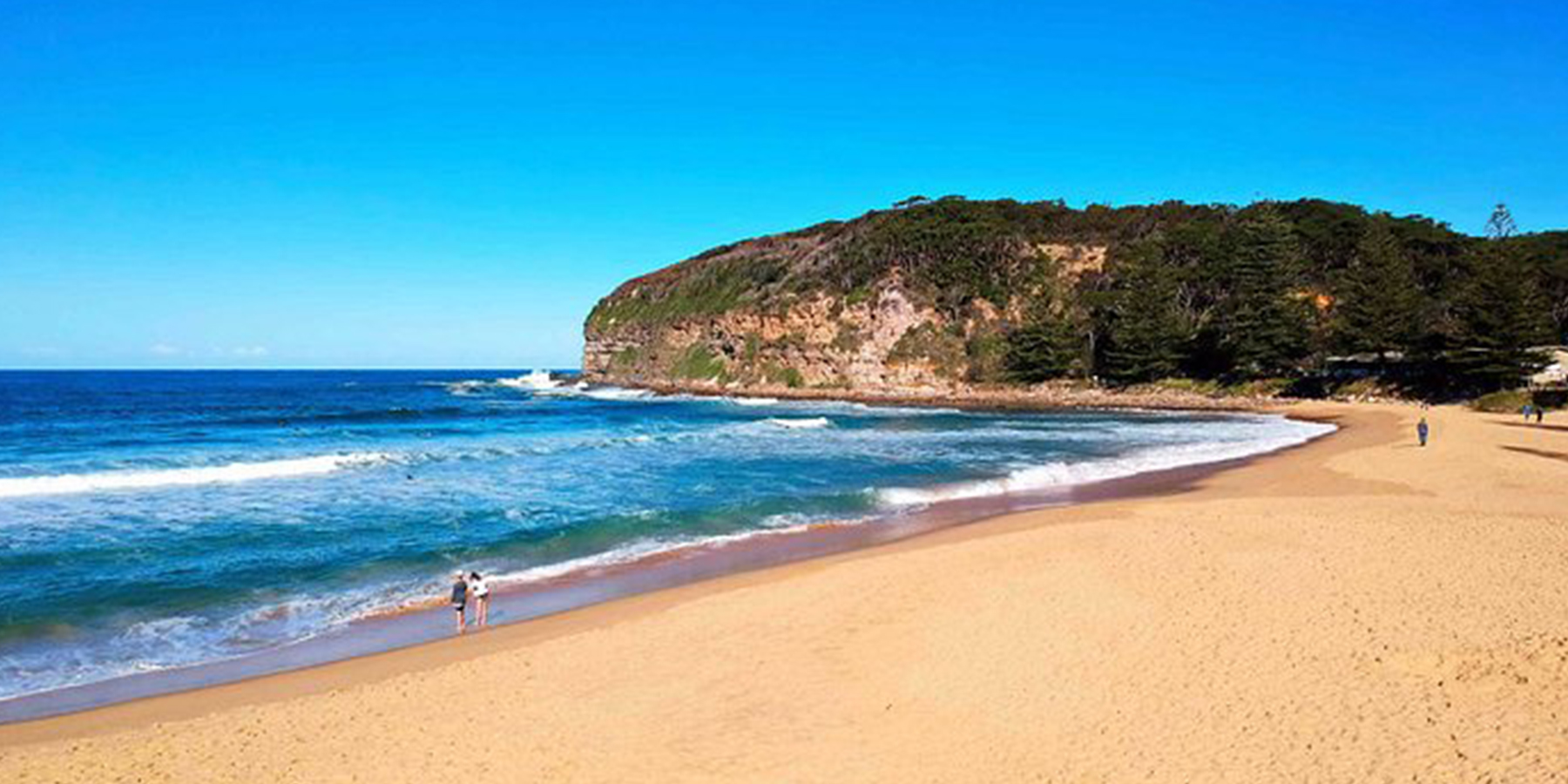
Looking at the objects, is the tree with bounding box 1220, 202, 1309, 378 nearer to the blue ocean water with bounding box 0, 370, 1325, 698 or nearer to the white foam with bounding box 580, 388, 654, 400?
the blue ocean water with bounding box 0, 370, 1325, 698

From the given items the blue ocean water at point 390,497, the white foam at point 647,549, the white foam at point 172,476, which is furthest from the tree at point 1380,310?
the white foam at point 172,476

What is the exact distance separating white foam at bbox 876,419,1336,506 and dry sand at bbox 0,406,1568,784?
8.24m

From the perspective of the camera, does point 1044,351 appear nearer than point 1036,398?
No

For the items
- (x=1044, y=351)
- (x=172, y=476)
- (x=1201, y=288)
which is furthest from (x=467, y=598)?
(x=1201, y=288)

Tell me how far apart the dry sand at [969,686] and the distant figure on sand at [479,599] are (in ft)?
2.30

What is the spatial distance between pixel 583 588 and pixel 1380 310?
54.5 meters

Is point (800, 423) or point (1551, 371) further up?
point (1551, 371)

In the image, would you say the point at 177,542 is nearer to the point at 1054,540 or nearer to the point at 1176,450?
the point at 1054,540

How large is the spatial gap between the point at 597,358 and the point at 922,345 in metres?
55.0

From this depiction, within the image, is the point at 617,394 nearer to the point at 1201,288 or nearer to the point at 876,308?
the point at 876,308

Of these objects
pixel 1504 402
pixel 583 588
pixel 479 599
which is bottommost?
pixel 583 588

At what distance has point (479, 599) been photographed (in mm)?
11875

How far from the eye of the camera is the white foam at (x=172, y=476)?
933 inches

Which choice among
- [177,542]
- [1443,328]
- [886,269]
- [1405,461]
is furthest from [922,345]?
[177,542]
